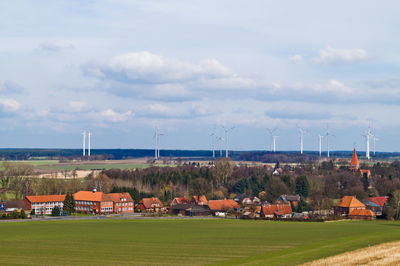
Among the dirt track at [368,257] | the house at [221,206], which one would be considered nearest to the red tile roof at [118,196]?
the house at [221,206]

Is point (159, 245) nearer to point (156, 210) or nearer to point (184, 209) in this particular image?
point (184, 209)

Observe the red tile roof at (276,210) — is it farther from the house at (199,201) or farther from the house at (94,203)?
the house at (94,203)

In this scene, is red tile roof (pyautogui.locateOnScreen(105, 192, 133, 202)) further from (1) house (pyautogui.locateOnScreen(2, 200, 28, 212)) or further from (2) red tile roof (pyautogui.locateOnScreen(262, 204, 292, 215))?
(2) red tile roof (pyautogui.locateOnScreen(262, 204, 292, 215))

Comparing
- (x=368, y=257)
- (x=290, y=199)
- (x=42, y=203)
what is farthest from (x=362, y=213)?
(x=42, y=203)

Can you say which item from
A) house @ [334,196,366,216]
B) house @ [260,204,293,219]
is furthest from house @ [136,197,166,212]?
house @ [334,196,366,216]

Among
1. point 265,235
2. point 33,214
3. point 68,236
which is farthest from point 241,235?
point 33,214

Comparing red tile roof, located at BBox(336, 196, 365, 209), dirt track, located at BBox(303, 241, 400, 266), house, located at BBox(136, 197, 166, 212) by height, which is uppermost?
dirt track, located at BBox(303, 241, 400, 266)

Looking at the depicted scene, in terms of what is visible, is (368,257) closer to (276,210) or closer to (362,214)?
(362,214)
